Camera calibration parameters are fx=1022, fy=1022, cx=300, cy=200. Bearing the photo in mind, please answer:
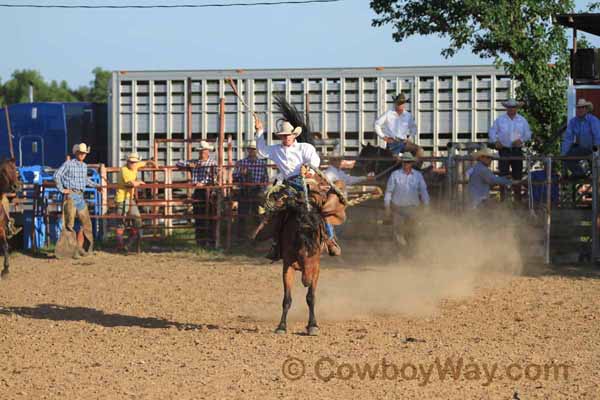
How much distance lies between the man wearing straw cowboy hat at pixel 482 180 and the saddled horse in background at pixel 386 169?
0.90m

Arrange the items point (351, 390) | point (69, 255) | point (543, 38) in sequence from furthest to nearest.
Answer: point (543, 38), point (69, 255), point (351, 390)

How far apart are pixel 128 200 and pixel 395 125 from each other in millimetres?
5108

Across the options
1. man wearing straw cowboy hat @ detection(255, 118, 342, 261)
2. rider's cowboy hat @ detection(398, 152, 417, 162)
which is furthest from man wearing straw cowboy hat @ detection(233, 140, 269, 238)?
man wearing straw cowboy hat @ detection(255, 118, 342, 261)

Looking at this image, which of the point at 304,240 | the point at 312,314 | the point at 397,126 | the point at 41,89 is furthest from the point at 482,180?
the point at 41,89

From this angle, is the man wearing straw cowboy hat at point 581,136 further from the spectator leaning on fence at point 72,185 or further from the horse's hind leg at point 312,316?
the spectator leaning on fence at point 72,185

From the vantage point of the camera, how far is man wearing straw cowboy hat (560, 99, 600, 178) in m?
15.0

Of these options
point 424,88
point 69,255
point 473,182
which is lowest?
point 69,255

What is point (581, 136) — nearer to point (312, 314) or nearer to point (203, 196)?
point (203, 196)

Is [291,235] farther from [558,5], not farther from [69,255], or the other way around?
[558,5]

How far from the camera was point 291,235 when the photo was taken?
9.85 metres

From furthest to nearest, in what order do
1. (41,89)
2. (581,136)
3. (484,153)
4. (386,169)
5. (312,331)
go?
(41,89)
(386,169)
(581,136)
(484,153)
(312,331)

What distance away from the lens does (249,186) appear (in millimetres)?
17719

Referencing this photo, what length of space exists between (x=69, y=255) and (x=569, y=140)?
8321 millimetres

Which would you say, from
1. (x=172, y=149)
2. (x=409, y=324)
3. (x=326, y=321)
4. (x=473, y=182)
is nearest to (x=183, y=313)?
(x=326, y=321)
